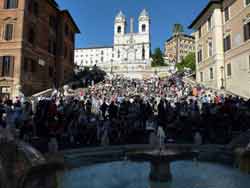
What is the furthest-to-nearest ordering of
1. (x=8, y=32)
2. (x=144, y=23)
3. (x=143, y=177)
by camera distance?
(x=144, y=23), (x=8, y=32), (x=143, y=177)

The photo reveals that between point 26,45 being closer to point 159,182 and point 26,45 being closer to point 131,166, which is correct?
point 131,166

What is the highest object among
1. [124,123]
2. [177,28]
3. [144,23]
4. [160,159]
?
[144,23]

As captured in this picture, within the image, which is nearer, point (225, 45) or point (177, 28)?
point (225, 45)

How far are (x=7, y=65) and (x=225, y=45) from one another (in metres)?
24.5

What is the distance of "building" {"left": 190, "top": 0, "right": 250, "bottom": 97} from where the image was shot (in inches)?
969

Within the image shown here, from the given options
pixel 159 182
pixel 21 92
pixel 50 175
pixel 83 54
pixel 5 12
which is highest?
pixel 83 54

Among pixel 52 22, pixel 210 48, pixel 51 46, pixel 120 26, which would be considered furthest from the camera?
pixel 120 26

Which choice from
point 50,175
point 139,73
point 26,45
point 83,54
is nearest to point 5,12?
point 26,45

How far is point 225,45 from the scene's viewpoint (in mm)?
28938

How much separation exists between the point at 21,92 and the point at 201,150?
2063cm

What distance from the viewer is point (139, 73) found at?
59.2m

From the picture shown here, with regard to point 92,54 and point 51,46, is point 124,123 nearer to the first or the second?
point 51,46

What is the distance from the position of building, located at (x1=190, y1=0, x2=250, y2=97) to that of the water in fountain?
19316 millimetres

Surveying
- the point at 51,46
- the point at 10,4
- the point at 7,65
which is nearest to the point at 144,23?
the point at 51,46
